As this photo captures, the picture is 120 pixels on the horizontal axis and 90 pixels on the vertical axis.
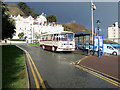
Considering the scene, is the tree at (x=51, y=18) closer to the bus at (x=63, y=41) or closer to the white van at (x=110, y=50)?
the bus at (x=63, y=41)

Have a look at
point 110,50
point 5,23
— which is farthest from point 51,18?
point 110,50

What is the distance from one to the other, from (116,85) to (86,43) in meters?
17.1

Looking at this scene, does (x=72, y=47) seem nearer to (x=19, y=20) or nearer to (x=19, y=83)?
(x=19, y=83)

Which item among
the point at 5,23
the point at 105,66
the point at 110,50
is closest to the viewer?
the point at 105,66

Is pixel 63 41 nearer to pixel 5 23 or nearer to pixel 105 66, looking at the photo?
pixel 105 66

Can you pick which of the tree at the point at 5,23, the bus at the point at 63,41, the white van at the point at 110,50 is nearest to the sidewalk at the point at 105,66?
the bus at the point at 63,41

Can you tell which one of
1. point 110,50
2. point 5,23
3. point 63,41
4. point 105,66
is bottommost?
point 105,66

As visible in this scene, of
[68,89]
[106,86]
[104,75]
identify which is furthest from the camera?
[104,75]

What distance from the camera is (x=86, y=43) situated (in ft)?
71.8

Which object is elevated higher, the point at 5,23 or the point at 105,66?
the point at 5,23

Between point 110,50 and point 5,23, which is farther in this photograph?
point 5,23

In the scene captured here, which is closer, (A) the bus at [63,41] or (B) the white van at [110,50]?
(B) the white van at [110,50]

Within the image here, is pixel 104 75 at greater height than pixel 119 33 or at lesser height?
lesser

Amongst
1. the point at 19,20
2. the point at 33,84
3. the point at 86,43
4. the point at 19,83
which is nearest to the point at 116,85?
the point at 33,84
